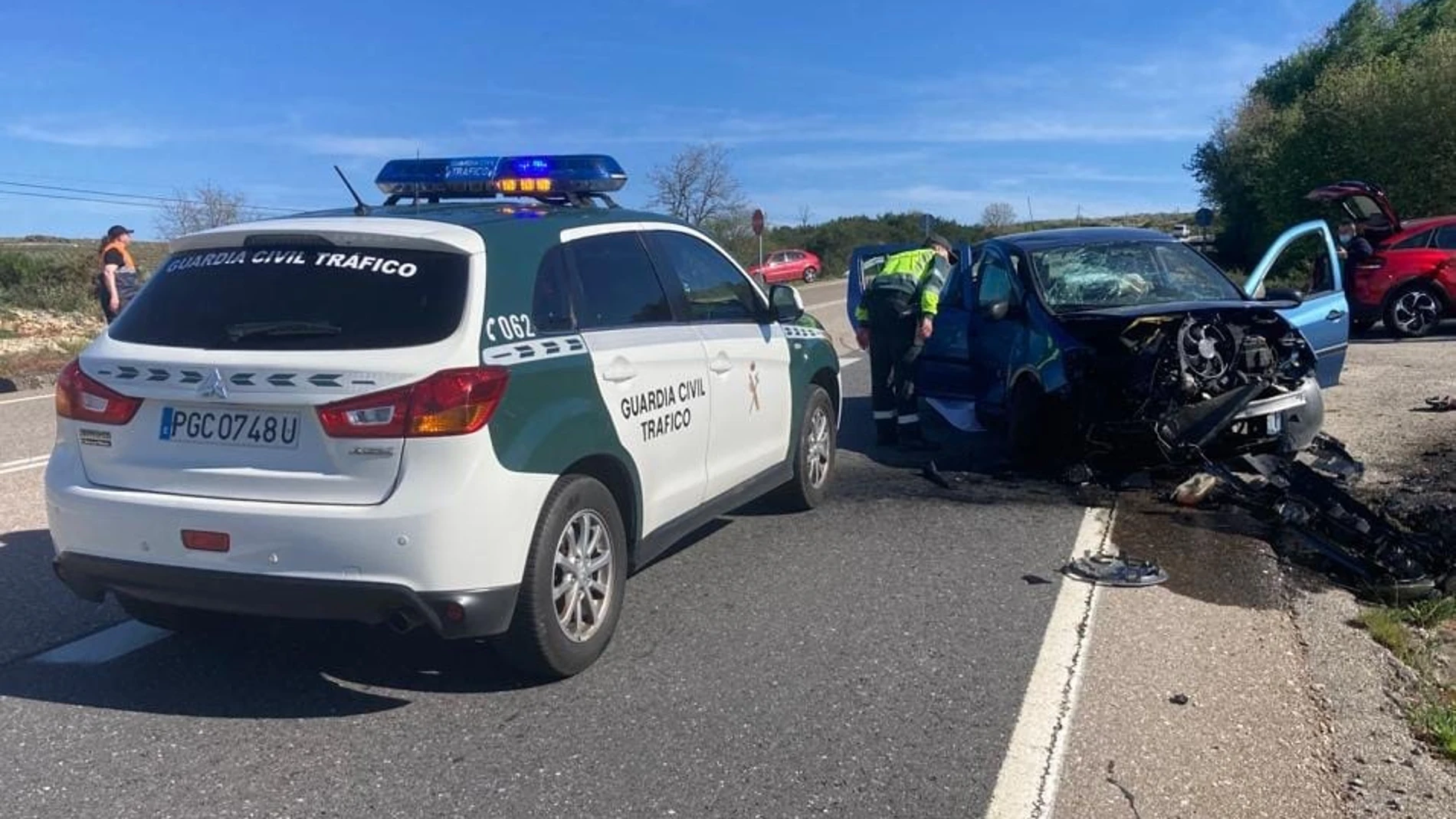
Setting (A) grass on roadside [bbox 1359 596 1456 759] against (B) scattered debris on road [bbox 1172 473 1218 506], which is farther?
(B) scattered debris on road [bbox 1172 473 1218 506]

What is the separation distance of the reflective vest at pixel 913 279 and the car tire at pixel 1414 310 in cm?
999

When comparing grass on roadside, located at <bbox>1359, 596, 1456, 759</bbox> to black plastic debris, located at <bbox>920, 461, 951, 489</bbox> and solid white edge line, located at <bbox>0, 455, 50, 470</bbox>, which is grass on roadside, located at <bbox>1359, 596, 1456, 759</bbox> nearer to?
black plastic debris, located at <bbox>920, 461, 951, 489</bbox>

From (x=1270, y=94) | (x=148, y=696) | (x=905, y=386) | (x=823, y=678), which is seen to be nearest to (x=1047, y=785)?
(x=823, y=678)

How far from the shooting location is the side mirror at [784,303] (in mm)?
6602

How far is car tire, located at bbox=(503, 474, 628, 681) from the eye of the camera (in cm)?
428

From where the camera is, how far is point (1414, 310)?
53.6ft

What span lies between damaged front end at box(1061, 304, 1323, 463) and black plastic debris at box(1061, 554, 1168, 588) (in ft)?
4.94

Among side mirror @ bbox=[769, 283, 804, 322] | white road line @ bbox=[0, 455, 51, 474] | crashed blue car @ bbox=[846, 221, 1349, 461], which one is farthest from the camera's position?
white road line @ bbox=[0, 455, 51, 474]

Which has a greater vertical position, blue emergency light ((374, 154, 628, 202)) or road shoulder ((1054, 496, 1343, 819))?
blue emergency light ((374, 154, 628, 202))

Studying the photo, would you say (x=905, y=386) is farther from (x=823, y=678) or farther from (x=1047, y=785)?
(x=1047, y=785)

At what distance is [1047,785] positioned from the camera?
3.67 m

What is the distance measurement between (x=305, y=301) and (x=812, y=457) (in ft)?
11.7

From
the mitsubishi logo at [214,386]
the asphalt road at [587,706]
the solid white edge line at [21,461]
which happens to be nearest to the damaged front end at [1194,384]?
the asphalt road at [587,706]

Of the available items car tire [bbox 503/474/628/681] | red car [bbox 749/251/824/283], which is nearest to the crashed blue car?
car tire [bbox 503/474/628/681]
